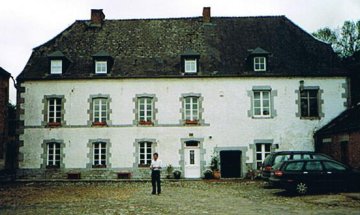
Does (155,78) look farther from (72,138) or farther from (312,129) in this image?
(312,129)

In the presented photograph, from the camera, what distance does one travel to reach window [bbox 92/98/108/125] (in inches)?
1110

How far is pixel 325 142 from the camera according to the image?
86.7 ft

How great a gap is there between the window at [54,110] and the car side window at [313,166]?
55.3 feet

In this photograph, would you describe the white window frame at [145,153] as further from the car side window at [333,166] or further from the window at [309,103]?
the car side window at [333,166]

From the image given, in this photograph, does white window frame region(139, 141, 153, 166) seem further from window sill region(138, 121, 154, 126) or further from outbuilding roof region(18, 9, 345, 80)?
outbuilding roof region(18, 9, 345, 80)

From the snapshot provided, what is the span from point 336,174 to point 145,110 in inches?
552

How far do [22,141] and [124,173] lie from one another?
674cm

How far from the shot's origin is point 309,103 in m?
28.0

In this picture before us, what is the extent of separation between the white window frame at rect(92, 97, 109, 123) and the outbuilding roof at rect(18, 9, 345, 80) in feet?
5.32

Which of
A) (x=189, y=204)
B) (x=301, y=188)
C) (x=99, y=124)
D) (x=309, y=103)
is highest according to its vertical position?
(x=309, y=103)

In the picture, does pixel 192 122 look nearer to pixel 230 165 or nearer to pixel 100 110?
pixel 230 165

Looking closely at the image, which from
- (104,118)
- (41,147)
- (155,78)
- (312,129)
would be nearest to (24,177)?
(41,147)

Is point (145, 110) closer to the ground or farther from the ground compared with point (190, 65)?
closer to the ground

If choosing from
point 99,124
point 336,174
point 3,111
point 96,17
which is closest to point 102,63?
point 99,124
